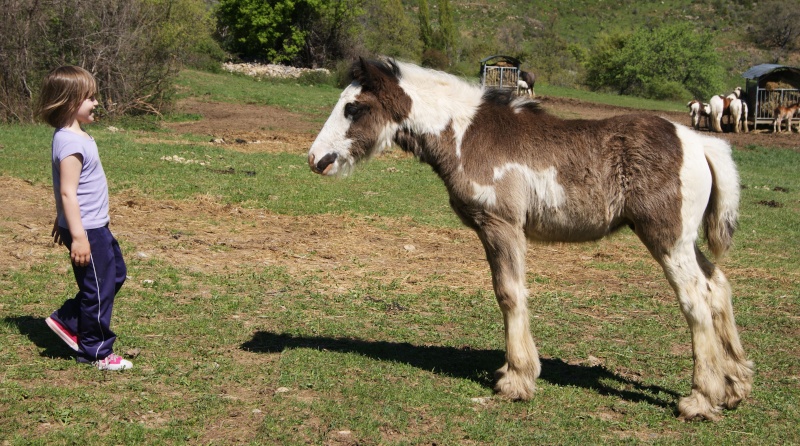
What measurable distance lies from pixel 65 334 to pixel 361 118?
253 centimetres

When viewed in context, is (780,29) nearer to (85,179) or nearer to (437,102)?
(437,102)

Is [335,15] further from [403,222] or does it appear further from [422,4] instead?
[403,222]

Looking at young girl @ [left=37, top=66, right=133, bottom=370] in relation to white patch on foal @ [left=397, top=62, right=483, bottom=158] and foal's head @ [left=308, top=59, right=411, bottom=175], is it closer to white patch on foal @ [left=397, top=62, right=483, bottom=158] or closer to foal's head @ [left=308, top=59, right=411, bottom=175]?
foal's head @ [left=308, top=59, right=411, bottom=175]

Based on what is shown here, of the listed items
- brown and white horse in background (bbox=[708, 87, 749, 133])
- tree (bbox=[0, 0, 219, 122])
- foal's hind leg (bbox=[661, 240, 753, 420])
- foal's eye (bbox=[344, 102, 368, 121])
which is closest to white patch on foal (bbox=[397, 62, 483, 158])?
foal's eye (bbox=[344, 102, 368, 121])

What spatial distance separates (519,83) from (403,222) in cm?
2605

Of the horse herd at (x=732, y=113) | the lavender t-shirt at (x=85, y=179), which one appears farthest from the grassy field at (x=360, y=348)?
the horse herd at (x=732, y=113)

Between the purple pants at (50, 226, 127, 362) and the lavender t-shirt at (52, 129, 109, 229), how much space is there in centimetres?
9

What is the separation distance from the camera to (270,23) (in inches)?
1702

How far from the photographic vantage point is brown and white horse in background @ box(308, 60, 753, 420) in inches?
205

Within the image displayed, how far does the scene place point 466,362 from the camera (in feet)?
19.8

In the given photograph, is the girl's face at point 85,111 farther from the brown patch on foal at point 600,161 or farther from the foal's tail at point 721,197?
the foal's tail at point 721,197

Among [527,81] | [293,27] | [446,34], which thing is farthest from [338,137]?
[446,34]

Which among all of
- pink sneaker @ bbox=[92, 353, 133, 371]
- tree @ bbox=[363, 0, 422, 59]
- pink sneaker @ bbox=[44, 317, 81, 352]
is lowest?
pink sneaker @ bbox=[92, 353, 133, 371]

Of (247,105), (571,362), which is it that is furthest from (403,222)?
(247,105)
